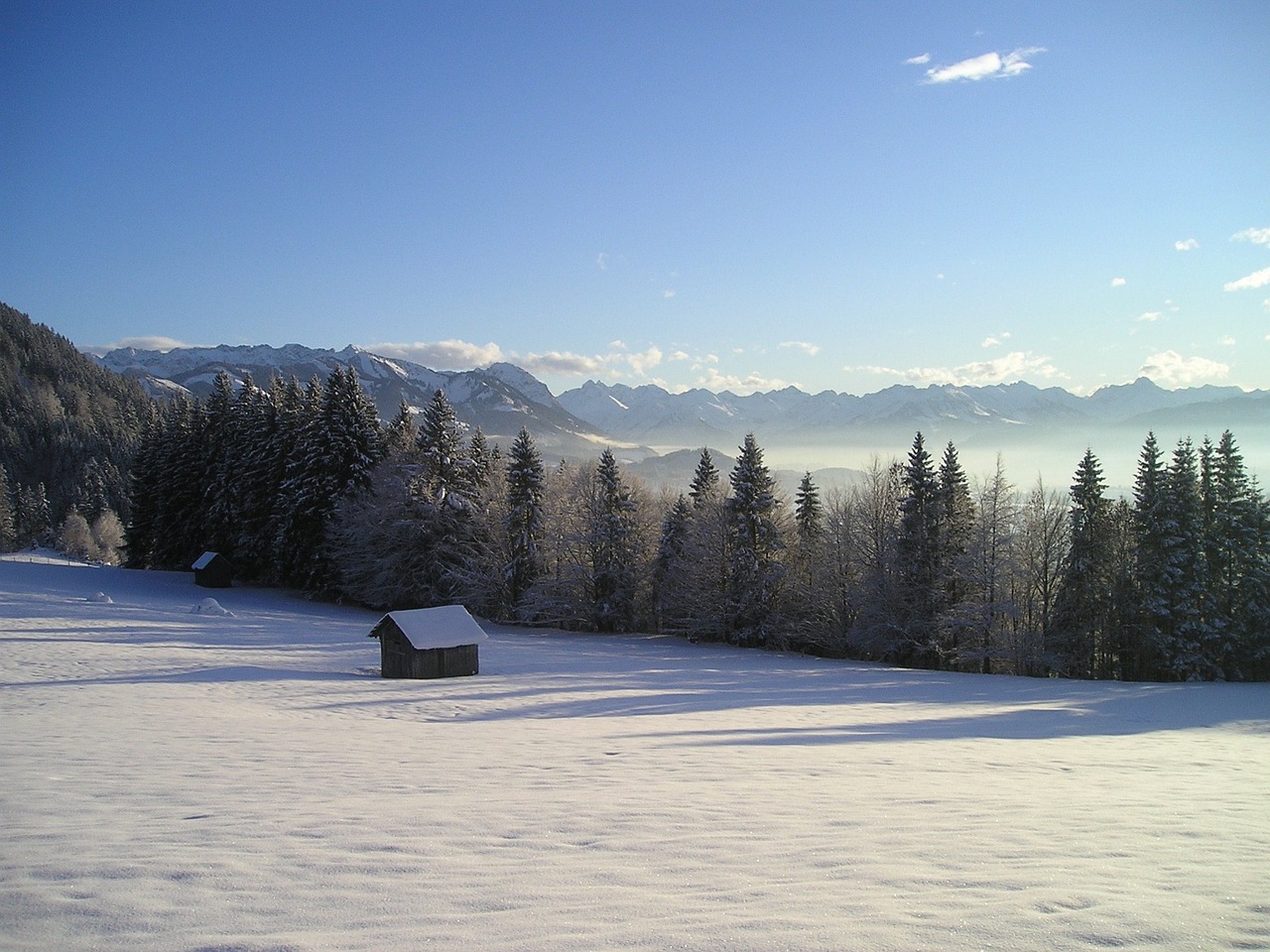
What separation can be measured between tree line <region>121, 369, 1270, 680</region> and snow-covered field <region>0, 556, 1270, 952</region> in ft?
71.6

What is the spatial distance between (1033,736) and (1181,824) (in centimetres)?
918

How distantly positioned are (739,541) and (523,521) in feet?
49.5

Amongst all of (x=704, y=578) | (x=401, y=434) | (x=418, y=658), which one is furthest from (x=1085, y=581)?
(x=401, y=434)

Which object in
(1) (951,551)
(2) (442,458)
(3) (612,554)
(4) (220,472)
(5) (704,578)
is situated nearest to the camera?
(1) (951,551)

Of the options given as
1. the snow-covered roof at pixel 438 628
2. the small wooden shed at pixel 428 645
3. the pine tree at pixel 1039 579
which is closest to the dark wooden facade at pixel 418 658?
the small wooden shed at pixel 428 645

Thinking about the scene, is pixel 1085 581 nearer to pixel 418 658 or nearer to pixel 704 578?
pixel 704 578

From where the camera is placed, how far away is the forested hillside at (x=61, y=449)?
11756 cm

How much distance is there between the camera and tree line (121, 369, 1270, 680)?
129ft

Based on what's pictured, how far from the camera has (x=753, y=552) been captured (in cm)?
4453

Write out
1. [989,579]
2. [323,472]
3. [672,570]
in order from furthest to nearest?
[323,472], [672,570], [989,579]

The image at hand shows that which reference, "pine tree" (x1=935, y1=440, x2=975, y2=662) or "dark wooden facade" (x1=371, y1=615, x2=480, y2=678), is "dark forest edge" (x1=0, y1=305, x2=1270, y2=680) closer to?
"pine tree" (x1=935, y1=440, x2=975, y2=662)

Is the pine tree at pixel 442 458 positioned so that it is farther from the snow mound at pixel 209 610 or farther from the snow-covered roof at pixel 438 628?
the snow-covered roof at pixel 438 628

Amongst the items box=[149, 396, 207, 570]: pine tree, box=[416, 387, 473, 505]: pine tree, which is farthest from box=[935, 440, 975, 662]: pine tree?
box=[149, 396, 207, 570]: pine tree

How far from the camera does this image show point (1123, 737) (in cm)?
1706
